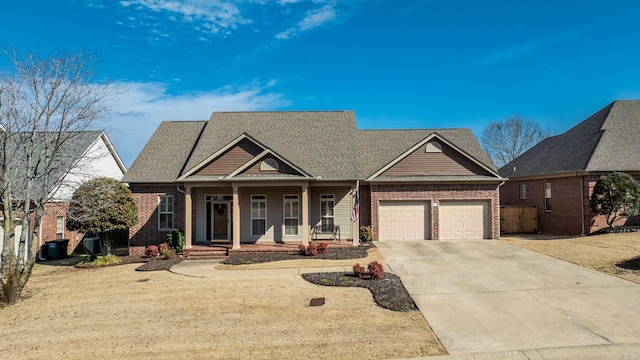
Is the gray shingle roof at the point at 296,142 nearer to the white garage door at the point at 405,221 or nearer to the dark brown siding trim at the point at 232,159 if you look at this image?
the dark brown siding trim at the point at 232,159

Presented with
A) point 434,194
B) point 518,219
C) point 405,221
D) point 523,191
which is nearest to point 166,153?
point 405,221

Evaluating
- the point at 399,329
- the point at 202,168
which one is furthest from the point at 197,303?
the point at 202,168

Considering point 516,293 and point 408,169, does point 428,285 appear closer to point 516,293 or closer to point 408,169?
point 516,293

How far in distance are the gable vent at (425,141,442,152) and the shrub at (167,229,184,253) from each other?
530 inches

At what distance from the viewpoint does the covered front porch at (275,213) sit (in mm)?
18125

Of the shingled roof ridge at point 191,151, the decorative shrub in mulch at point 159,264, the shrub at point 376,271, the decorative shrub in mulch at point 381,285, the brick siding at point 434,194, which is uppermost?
the shingled roof ridge at point 191,151

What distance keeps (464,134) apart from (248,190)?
14.2 metres

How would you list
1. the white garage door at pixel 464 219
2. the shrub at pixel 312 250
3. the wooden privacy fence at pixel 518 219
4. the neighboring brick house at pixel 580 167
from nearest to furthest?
the shrub at pixel 312 250 → the neighboring brick house at pixel 580 167 → the white garage door at pixel 464 219 → the wooden privacy fence at pixel 518 219

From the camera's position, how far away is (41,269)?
1532 centimetres

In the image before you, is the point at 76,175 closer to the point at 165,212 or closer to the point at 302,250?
the point at 165,212

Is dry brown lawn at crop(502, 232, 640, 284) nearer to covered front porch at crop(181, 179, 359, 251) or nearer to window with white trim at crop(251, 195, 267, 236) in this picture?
covered front porch at crop(181, 179, 359, 251)

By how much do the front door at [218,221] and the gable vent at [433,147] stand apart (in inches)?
435

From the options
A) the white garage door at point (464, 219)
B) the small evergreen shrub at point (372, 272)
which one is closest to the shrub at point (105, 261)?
the small evergreen shrub at point (372, 272)

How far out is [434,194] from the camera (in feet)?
63.6
